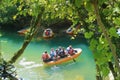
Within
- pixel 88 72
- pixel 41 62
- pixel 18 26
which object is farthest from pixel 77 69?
pixel 18 26

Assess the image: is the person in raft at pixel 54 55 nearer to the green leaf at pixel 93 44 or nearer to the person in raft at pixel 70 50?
the person in raft at pixel 70 50

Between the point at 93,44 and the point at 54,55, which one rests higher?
the point at 93,44

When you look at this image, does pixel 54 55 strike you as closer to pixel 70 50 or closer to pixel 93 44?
pixel 70 50

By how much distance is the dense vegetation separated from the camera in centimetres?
120

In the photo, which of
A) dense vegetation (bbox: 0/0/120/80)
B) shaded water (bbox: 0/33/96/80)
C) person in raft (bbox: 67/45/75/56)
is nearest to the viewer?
dense vegetation (bbox: 0/0/120/80)

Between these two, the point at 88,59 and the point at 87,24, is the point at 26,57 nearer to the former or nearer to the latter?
the point at 88,59

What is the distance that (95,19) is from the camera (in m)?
3.27

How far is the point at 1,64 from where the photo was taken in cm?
334

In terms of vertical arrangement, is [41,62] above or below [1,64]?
below

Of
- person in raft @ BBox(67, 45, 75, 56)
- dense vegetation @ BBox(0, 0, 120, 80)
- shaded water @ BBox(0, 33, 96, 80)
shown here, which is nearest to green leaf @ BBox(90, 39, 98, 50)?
dense vegetation @ BBox(0, 0, 120, 80)

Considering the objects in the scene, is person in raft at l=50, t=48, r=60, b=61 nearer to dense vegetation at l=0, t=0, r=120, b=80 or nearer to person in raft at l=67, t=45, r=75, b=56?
person in raft at l=67, t=45, r=75, b=56

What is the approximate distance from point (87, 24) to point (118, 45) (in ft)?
1.42

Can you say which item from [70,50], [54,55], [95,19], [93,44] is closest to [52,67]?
[54,55]

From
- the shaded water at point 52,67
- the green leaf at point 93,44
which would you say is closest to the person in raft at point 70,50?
the shaded water at point 52,67
